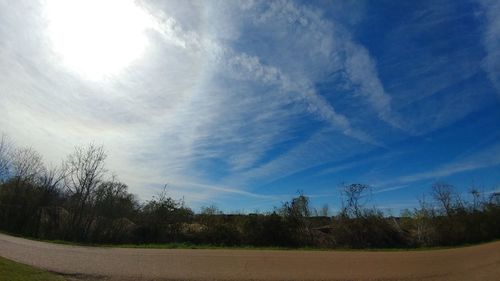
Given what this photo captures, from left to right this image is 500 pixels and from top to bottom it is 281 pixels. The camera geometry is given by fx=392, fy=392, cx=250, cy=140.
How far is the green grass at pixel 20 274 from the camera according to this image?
389 inches

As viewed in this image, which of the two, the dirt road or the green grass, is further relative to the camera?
the dirt road

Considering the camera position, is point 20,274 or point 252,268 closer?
point 20,274

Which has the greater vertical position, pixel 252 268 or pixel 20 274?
pixel 252 268

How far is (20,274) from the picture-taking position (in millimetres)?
10422

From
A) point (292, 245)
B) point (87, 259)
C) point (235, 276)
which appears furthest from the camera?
point (292, 245)

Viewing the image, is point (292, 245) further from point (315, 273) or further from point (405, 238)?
point (315, 273)

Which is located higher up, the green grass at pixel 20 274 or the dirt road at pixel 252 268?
the dirt road at pixel 252 268

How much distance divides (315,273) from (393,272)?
9.91 feet

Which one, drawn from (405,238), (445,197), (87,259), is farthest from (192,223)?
(445,197)

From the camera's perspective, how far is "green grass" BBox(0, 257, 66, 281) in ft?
32.4

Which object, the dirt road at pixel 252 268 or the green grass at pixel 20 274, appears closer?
the green grass at pixel 20 274

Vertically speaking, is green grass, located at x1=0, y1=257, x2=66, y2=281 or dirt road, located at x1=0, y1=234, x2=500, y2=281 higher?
dirt road, located at x1=0, y1=234, x2=500, y2=281

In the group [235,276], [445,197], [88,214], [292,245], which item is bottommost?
[235,276]

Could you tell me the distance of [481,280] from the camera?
12.8m
